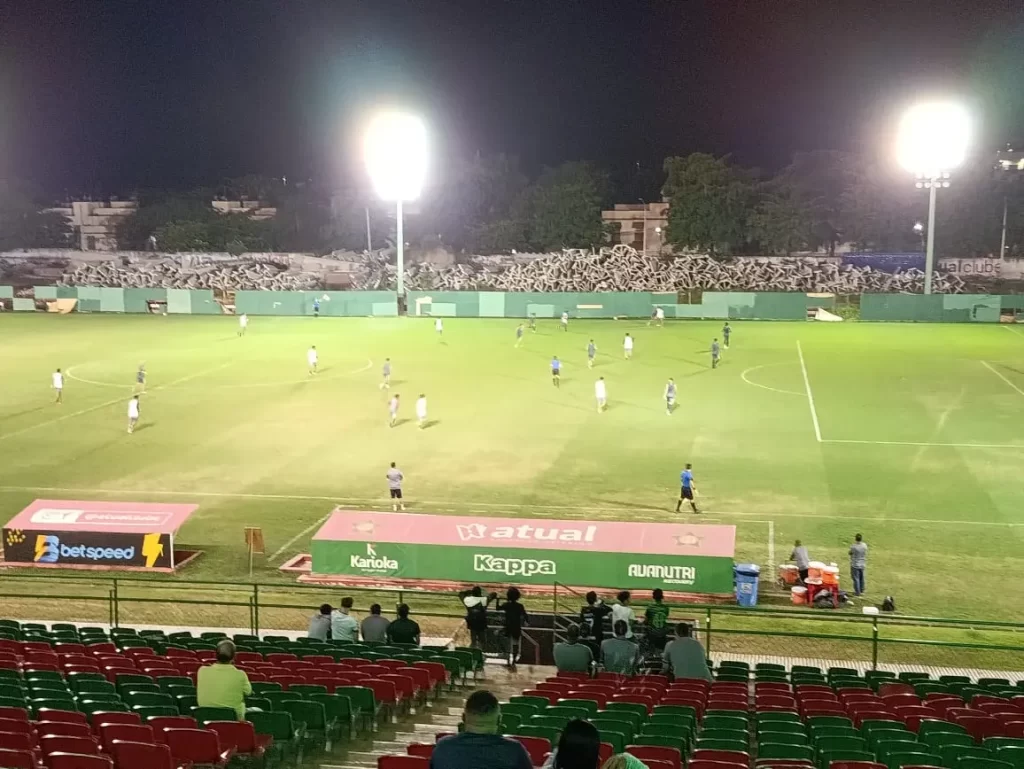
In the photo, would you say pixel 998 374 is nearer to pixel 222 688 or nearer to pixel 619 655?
pixel 619 655

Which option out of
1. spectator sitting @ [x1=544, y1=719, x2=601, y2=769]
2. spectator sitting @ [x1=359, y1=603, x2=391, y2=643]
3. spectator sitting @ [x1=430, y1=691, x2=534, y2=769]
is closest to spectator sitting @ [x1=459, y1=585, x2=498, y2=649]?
spectator sitting @ [x1=359, y1=603, x2=391, y2=643]

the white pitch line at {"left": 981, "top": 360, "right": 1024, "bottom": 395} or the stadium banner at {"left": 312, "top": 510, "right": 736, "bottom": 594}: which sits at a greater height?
the white pitch line at {"left": 981, "top": 360, "right": 1024, "bottom": 395}

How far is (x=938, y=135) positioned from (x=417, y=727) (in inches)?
2784

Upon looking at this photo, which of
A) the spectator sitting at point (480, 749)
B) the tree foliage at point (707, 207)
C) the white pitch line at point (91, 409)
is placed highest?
the tree foliage at point (707, 207)

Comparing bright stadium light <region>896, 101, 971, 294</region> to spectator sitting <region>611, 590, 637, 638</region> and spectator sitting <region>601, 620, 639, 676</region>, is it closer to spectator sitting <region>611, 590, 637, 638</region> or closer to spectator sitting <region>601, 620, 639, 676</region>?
spectator sitting <region>611, 590, 637, 638</region>

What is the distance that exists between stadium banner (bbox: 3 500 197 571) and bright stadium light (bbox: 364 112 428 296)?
56259mm

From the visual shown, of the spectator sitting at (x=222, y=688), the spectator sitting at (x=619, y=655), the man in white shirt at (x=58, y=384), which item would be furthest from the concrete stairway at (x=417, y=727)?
the man in white shirt at (x=58, y=384)

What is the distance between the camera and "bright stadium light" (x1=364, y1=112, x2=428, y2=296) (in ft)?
254

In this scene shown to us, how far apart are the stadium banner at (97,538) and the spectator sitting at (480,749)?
18076mm

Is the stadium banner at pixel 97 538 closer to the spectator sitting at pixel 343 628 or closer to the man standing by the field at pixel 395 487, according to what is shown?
the man standing by the field at pixel 395 487

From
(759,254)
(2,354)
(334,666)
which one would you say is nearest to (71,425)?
(2,354)

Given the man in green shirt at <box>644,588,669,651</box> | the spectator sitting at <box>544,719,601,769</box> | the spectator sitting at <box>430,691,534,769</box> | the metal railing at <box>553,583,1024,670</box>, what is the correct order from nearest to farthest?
the spectator sitting at <box>544,719,601,769</box>, the spectator sitting at <box>430,691,534,769</box>, the man in green shirt at <box>644,588,669,651</box>, the metal railing at <box>553,583,1024,670</box>

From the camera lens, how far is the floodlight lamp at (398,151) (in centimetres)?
7738

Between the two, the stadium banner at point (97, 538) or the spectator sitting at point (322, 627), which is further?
the stadium banner at point (97, 538)
